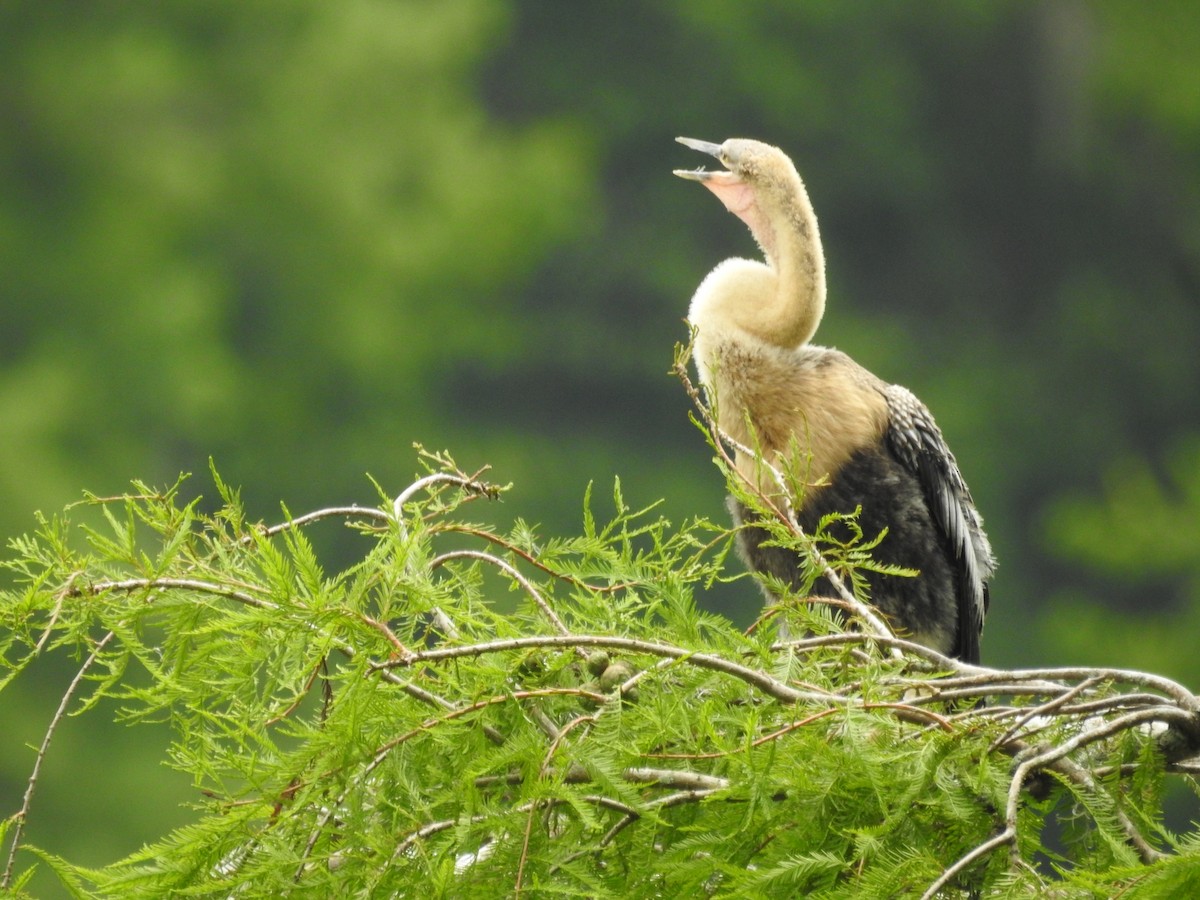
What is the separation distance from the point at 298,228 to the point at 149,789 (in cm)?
525

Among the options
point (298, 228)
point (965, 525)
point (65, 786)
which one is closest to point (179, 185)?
point (298, 228)

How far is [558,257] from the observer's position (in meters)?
15.8

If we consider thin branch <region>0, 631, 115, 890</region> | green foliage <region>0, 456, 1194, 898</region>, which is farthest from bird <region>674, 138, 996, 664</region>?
thin branch <region>0, 631, 115, 890</region>

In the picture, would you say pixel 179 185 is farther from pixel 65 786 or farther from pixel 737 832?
pixel 737 832

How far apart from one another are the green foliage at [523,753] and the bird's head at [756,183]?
1656mm

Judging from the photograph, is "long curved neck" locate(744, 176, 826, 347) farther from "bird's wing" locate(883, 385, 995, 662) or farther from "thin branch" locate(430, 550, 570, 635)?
"thin branch" locate(430, 550, 570, 635)

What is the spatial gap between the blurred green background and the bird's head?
27.9 feet

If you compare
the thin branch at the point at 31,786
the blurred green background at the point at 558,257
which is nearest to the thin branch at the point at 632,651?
the thin branch at the point at 31,786

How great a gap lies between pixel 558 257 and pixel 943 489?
12.5m

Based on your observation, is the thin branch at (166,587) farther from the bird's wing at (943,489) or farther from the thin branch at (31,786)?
the bird's wing at (943,489)

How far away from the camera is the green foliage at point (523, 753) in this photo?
162 centimetres

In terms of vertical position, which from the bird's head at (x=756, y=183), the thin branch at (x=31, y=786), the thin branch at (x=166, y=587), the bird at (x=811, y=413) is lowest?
the thin branch at (x=31, y=786)

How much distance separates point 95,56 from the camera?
13695mm

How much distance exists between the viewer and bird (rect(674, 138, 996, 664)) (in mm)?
3271
